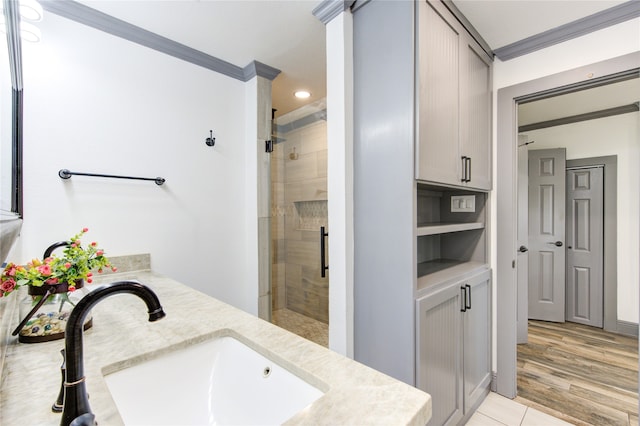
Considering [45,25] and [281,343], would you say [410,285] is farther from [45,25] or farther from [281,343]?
[45,25]

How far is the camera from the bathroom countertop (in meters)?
0.57

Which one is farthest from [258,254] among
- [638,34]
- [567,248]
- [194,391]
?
[567,248]

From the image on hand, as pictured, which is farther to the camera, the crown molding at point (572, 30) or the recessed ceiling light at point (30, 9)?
the crown molding at point (572, 30)

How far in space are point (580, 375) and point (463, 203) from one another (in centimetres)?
169

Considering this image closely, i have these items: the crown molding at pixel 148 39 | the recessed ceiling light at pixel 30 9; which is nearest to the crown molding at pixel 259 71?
the crown molding at pixel 148 39

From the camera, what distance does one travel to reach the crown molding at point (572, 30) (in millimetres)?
1625

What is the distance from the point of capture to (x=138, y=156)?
75.3 inches

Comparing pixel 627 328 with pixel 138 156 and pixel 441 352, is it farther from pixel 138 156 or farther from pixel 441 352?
pixel 138 156

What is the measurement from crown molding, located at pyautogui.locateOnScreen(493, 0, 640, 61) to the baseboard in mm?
2984

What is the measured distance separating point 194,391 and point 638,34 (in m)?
2.77

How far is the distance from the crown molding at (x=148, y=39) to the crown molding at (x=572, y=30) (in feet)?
5.76

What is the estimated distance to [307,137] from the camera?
9.62 feet

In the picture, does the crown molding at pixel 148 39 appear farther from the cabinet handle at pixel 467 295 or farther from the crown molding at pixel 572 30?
the cabinet handle at pixel 467 295

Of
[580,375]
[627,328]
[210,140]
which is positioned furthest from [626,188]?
[210,140]
